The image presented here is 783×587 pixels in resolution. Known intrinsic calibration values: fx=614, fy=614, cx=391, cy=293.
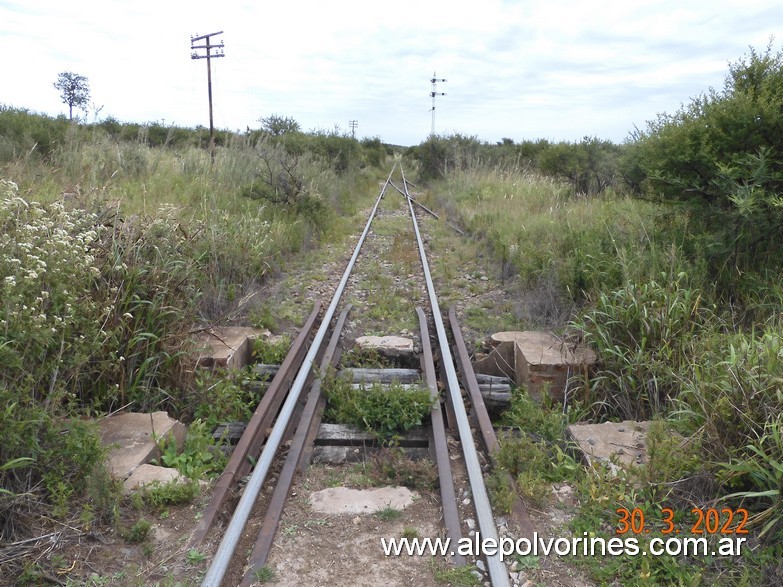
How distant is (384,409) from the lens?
4.30 m

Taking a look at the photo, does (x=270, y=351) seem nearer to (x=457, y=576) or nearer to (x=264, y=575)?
(x=264, y=575)

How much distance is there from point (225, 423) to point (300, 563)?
5.48ft

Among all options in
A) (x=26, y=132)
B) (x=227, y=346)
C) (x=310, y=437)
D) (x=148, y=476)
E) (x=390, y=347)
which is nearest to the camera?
(x=148, y=476)

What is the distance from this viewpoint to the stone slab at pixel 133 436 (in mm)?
3477

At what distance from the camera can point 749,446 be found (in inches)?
112

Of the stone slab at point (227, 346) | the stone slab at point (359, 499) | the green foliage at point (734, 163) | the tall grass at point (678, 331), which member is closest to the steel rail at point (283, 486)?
the stone slab at point (359, 499)

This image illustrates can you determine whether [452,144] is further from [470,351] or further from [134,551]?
[134,551]

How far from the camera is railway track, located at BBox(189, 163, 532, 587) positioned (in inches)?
115

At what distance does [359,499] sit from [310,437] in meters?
0.76

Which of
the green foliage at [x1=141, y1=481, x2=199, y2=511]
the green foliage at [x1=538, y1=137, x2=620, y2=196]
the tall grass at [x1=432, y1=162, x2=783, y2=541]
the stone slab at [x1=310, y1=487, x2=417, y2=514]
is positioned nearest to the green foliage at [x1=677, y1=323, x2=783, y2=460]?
the tall grass at [x1=432, y1=162, x2=783, y2=541]

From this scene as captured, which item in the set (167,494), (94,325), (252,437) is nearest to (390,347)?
(252,437)

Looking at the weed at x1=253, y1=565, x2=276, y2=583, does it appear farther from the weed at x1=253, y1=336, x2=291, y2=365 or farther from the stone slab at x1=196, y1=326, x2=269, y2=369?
the weed at x1=253, y1=336, x2=291, y2=365

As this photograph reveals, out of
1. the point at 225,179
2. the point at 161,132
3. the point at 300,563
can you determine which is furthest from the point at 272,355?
the point at 161,132

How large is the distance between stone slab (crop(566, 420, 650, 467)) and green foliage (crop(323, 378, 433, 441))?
103cm
